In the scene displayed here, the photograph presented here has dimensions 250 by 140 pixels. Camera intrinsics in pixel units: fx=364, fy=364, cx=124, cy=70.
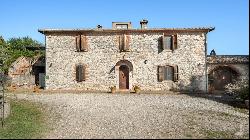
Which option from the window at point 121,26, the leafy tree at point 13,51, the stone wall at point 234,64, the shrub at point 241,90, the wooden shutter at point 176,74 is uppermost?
the window at point 121,26

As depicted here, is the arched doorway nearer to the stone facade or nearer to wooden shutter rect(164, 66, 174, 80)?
the stone facade

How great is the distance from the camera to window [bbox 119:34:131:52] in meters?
26.6

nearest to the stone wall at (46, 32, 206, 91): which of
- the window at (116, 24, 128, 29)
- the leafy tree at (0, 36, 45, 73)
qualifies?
the window at (116, 24, 128, 29)

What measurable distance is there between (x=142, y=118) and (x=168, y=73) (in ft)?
36.6

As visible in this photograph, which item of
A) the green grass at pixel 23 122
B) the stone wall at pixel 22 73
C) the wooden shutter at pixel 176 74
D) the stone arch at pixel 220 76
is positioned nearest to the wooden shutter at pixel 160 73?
the wooden shutter at pixel 176 74

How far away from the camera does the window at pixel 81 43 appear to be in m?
26.8

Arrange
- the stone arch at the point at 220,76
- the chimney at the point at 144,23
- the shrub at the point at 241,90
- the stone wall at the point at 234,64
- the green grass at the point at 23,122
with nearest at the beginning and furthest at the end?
the green grass at the point at 23,122
the shrub at the point at 241,90
the chimney at the point at 144,23
the stone wall at the point at 234,64
the stone arch at the point at 220,76

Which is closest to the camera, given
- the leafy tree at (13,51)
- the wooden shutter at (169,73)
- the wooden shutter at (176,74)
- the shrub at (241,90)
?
the shrub at (241,90)

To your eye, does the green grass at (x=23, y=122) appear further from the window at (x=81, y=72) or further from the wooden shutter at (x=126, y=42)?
the wooden shutter at (x=126, y=42)

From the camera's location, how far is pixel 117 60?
2695 cm

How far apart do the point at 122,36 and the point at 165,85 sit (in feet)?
15.8

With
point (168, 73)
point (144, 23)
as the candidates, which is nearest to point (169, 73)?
point (168, 73)

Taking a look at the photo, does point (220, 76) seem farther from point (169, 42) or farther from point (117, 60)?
point (117, 60)

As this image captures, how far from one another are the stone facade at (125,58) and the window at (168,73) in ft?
0.84
